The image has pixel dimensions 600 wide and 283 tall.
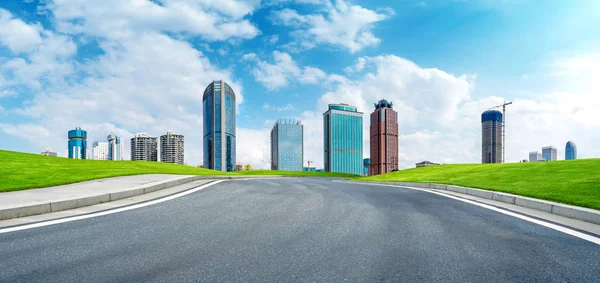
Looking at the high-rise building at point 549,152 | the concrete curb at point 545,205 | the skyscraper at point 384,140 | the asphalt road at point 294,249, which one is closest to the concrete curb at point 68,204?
the asphalt road at point 294,249

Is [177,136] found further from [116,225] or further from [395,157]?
[116,225]

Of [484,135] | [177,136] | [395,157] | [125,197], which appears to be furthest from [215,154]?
[125,197]

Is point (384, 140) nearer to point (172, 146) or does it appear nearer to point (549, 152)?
point (549, 152)

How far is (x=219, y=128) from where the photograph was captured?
182 meters

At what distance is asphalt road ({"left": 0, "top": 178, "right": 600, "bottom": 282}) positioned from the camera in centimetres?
316

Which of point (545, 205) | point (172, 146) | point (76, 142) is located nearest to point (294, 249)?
point (545, 205)

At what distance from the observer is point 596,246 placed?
169 inches

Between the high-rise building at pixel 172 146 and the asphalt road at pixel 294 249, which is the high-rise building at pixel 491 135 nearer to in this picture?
the high-rise building at pixel 172 146

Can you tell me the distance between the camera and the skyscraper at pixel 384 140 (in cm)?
17250

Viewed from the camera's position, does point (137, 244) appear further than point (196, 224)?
No

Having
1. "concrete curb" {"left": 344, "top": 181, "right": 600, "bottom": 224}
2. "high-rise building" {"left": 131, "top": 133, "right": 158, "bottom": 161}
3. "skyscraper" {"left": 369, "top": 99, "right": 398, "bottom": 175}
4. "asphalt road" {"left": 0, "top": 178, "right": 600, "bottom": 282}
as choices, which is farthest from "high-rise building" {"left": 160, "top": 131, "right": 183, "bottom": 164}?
"asphalt road" {"left": 0, "top": 178, "right": 600, "bottom": 282}

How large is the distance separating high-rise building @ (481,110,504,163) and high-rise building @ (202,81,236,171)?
13195 cm

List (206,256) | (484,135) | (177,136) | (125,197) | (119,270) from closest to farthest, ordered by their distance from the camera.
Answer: (119,270) < (206,256) < (125,197) < (484,135) < (177,136)

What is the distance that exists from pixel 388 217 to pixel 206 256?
382cm
